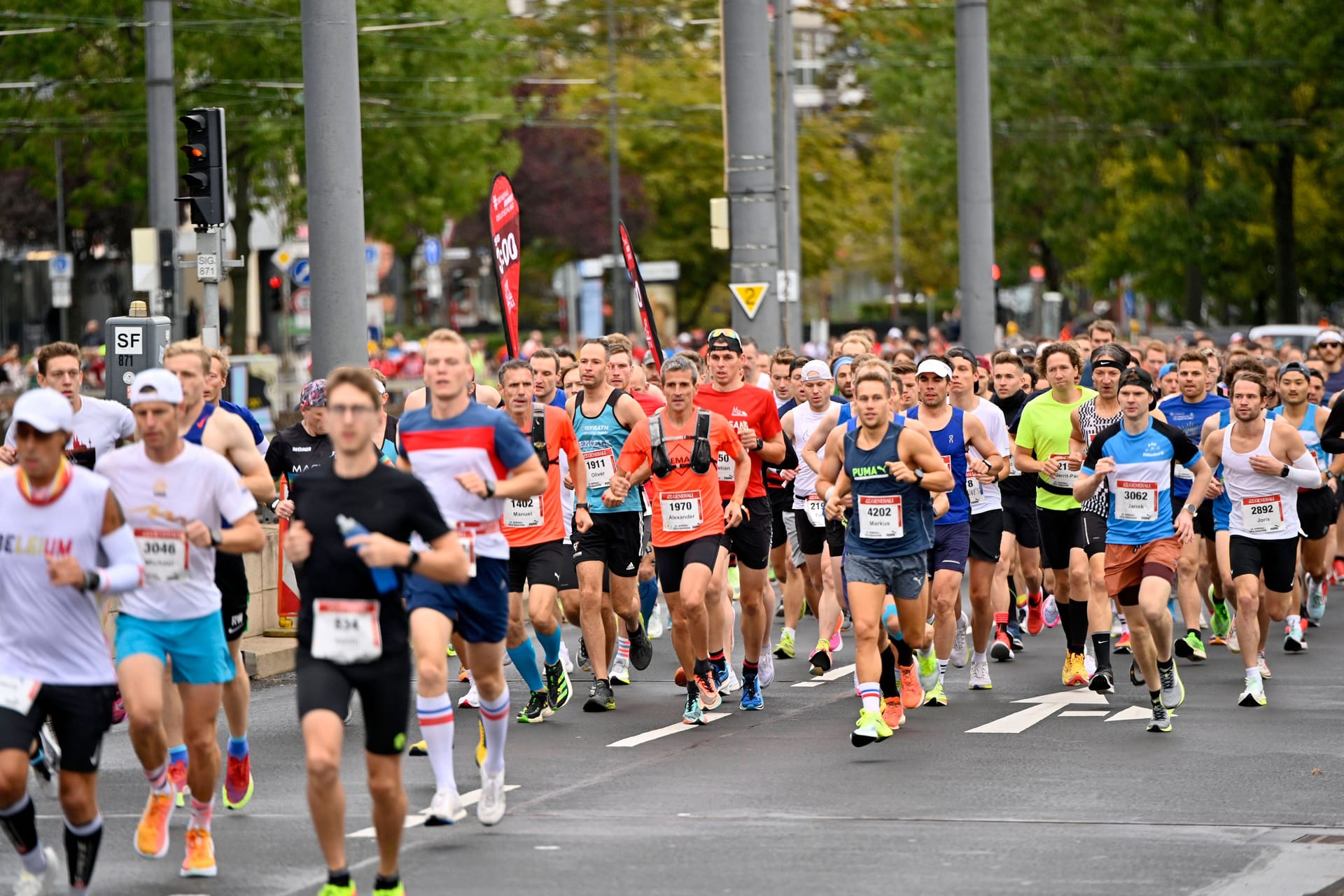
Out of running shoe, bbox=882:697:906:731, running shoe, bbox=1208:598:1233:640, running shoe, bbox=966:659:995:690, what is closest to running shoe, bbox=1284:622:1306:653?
running shoe, bbox=1208:598:1233:640

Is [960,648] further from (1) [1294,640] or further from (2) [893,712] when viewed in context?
(2) [893,712]

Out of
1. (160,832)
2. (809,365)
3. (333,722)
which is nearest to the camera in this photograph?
(333,722)

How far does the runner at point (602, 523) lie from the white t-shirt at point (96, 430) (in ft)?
A: 8.77

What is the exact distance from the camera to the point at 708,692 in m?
12.0

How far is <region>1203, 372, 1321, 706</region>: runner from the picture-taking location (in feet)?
42.2

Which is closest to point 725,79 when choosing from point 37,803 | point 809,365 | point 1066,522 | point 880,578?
point 809,365

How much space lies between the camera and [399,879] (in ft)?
24.4

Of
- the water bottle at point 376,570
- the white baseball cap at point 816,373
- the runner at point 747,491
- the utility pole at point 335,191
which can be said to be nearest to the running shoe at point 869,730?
the runner at point 747,491

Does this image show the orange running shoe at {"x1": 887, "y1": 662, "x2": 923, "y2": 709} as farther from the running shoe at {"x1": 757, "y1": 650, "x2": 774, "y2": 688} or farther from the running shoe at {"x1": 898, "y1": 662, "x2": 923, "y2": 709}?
the running shoe at {"x1": 757, "y1": 650, "x2": 774, "y2": 688}

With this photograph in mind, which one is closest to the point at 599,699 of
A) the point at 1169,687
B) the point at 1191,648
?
the point at 1169,687

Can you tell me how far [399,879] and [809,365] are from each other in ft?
24.5

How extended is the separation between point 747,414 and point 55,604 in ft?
19.4

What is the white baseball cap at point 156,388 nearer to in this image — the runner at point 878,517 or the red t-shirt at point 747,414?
the runner at point 878,517

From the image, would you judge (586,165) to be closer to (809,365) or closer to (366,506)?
(809,365)
